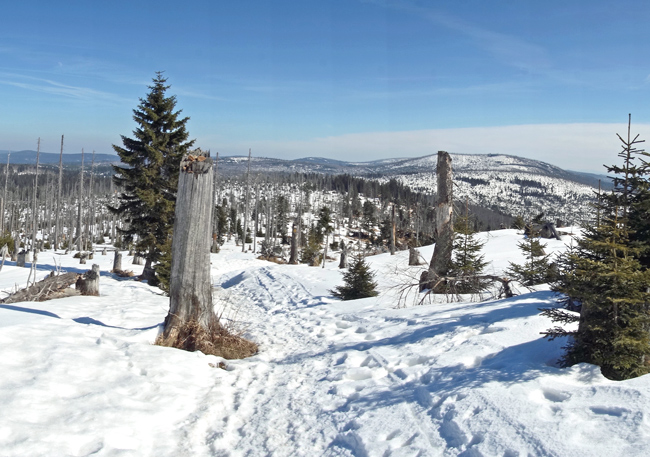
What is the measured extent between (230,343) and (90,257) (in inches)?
1136

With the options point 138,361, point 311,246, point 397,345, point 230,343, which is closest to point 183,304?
point 230,343

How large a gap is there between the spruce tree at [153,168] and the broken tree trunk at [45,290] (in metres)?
6.95

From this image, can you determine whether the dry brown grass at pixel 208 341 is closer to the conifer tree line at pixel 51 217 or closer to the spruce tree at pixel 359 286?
the spruce tree at pixel 359 286

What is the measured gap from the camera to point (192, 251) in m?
6.25

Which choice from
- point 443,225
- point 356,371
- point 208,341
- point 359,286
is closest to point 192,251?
point 208,341

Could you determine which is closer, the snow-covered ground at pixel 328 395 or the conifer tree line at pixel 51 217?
the snow-covered ground at pixel 328 395

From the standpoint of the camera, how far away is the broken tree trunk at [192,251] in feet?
20.3

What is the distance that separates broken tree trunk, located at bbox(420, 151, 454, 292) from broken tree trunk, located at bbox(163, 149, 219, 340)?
6.00 m

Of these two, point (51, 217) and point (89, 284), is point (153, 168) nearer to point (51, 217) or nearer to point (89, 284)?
point (89, 284)

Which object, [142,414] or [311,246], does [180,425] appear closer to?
[142,414]

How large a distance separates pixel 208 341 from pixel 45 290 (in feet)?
20.8

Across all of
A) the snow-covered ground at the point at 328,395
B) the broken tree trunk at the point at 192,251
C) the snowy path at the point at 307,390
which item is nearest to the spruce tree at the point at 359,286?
the snowy path at the point at 307,390

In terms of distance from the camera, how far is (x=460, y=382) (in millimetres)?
4172

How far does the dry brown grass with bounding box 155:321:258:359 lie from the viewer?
5.88 m
